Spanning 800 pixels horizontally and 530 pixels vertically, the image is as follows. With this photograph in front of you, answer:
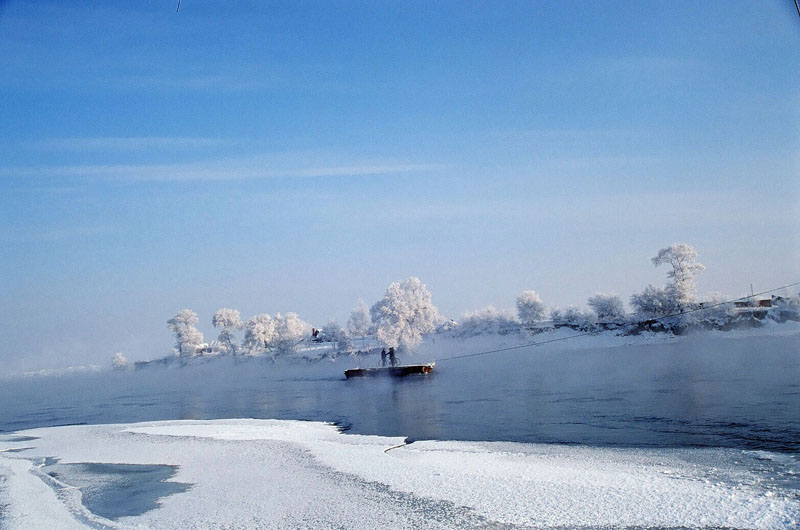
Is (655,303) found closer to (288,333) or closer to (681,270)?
(681,270)

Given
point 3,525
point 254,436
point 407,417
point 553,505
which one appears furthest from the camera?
point 407,417

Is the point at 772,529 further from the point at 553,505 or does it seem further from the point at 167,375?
the point at 167,375

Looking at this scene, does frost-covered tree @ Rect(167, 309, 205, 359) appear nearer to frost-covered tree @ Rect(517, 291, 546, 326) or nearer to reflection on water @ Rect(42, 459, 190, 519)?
frost-covered tree @ Rect(517, 291, 546, 326)

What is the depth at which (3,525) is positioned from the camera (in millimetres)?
14078

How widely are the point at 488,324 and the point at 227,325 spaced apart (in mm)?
46607

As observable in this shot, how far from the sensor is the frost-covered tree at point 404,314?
72875 mm

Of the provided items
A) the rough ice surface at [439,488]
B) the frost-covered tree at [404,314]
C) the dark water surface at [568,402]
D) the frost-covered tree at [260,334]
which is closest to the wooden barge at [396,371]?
Answer: the dark water surface at [568,402]

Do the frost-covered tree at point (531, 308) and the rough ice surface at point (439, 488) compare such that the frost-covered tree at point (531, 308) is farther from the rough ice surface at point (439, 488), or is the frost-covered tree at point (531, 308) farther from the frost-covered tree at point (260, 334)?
the rough ice surface at point (439, 488)

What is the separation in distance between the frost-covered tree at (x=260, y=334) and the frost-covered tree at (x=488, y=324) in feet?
103

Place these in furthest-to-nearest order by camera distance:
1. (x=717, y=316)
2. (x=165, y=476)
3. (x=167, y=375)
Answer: (x=167, y=375) → (x=717, y=316) → (x=165, y=476)

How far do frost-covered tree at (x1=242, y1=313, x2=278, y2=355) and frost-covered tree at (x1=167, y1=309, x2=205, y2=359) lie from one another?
45.6ft

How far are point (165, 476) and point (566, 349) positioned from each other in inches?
2675

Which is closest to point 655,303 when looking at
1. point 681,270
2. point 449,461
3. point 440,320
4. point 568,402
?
point 681,270

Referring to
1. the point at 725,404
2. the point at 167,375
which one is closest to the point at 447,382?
the point at 725,404
